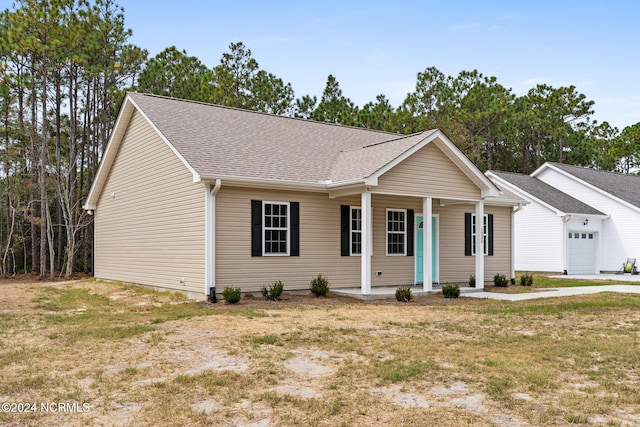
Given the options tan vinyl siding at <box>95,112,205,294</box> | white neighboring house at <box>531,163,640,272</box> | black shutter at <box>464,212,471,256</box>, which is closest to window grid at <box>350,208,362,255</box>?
tan vinyl siding at <box>95,112,205,294</box>

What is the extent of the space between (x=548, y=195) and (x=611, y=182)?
206 inches

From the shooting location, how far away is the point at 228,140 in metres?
16.1

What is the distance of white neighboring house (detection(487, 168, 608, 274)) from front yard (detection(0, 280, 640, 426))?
1638 cm

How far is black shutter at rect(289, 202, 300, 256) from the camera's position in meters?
15.0

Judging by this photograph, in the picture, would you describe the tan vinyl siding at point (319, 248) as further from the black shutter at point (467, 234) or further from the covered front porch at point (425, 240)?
the black shutter at point (467, 234)

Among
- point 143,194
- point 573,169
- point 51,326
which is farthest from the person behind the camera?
point 573,169

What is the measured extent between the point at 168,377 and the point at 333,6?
41.3 ft

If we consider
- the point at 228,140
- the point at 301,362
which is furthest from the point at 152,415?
the point at 228,140

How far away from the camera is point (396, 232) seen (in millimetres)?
17172

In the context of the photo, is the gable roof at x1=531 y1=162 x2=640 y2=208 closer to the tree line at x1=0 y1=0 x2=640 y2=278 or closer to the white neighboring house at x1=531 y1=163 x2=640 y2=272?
the white neighboring house at x1=531 y1=163 x2=640 y2=272

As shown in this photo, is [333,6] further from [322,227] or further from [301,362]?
[301,362]

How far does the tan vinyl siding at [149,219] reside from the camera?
14.4m

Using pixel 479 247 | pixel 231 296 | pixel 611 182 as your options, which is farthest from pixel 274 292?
pixel 611 182

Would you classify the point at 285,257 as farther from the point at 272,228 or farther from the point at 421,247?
the point at 421,247
